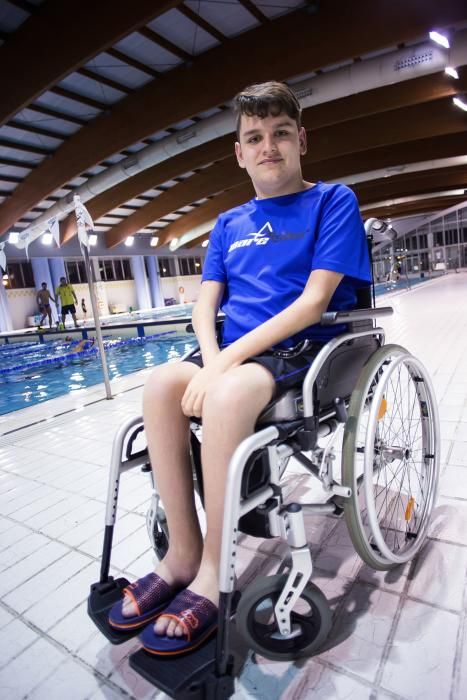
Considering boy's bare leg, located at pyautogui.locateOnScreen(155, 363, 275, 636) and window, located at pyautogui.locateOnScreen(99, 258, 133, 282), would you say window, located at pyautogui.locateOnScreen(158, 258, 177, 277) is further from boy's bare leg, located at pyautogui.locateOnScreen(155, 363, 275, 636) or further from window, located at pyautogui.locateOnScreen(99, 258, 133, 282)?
boy's bare leg, located at pyautogui.locateOnScreen(155, 363, 275, 636)

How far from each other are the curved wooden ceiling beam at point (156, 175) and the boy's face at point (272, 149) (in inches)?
461

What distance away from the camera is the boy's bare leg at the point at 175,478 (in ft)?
3.25

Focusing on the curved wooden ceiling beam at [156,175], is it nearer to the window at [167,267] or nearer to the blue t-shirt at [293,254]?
the window at [167,267]

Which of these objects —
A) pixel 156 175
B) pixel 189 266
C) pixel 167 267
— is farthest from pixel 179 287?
pixel 156 175

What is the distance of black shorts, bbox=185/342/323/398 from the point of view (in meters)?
0.96

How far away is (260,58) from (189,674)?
9.42 metres

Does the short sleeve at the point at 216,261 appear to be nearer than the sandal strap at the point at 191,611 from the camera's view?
No

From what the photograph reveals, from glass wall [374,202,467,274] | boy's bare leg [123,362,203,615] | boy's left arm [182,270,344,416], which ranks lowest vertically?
boy's bare leg [123,362,203,615]

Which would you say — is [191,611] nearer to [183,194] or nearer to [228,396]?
[228,396]

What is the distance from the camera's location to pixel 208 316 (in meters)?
1.26

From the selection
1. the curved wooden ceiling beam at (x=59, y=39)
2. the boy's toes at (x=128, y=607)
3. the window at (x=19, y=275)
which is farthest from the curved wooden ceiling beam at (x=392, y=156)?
the boy's toes at (x=128, y=607)

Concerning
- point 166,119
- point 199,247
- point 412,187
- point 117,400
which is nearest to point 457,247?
point 412,187

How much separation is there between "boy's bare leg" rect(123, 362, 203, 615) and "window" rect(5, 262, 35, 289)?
19.1m

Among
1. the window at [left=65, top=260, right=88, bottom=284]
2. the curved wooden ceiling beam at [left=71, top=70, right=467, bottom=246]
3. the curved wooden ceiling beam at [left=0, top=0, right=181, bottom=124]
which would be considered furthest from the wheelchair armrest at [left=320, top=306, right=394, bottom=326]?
the window at [left=65, top=260, right=88, bottom=284]
